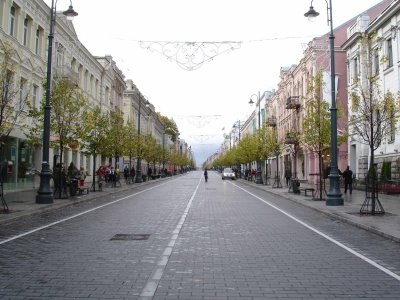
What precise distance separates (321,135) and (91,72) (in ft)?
95.2

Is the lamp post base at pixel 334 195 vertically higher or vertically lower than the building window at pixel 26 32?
lower

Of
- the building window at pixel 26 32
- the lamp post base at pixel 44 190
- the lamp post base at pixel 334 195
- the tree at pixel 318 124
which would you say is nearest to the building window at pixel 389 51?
the tree at pixel 318 124

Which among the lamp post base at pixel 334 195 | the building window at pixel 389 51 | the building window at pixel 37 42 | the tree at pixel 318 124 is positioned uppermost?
the building window at pixel 37 42

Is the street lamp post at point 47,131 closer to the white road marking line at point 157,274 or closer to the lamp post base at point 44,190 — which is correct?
the lamp post base at point 44,190

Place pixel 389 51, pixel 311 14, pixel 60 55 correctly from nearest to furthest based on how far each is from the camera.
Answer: pixel 311 14, pixel 389 51, pixel 60 55

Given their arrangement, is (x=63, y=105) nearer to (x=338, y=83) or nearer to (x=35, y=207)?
(x=35, y=207)

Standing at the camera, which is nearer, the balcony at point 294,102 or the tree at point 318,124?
the tree at point 318,124

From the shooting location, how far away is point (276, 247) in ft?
32.1

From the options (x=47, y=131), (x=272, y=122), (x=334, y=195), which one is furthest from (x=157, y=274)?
(x=272, y=122)

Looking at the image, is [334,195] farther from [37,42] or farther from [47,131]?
[37,42]

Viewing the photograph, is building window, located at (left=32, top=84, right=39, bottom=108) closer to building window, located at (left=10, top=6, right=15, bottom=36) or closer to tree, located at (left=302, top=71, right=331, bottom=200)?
building window, located at (left=10, top=6, right=15, bottom=36)

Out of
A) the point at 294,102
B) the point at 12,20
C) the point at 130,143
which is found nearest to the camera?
the point at 12,20

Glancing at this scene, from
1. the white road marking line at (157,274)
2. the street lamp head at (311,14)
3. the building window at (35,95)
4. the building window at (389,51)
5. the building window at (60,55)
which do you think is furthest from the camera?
the building window at (60,55)

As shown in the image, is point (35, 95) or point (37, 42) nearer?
point (35, 95)
